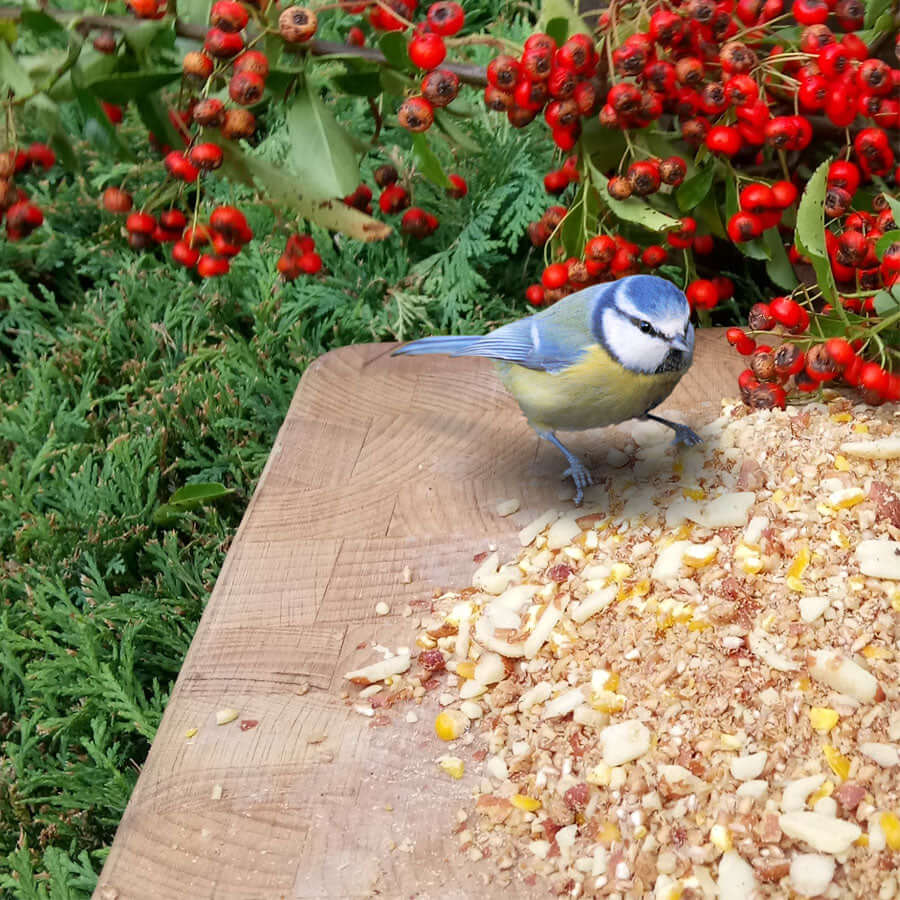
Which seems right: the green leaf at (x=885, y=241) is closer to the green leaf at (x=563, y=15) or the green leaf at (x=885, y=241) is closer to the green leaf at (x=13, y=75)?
the green leaf at (x=563, y=15)

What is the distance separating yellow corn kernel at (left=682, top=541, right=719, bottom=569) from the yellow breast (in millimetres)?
327

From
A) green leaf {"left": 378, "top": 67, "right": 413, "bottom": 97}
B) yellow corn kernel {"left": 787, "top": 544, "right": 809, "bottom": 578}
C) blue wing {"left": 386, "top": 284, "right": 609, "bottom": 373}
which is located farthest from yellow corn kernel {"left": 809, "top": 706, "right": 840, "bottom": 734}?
green leaf {"left": 378, "top": 67, "right": 413, "bottom": 97}

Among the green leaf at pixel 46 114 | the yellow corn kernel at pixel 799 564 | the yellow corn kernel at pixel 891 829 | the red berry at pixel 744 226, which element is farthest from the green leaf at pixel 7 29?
the yellow corn kernel at pixel 891 829

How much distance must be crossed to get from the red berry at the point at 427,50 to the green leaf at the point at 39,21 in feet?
2.56

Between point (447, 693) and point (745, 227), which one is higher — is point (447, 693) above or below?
below

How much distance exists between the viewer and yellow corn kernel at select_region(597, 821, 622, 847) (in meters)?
1.59

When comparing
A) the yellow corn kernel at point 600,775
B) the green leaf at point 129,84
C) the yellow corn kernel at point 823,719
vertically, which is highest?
the green leaf at point 129,84

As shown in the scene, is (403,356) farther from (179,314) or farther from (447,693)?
(447,693)

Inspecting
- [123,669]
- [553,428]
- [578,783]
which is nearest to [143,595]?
[123,669]

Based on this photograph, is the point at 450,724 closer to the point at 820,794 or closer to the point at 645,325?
the point at 820,794

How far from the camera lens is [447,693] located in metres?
1.87

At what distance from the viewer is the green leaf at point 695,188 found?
240 cm

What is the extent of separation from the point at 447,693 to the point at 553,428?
66 cm

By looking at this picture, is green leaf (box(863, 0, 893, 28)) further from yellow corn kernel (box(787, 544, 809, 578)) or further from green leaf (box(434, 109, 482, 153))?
yellow corn kernel (box(787, 544, 809, 578))
